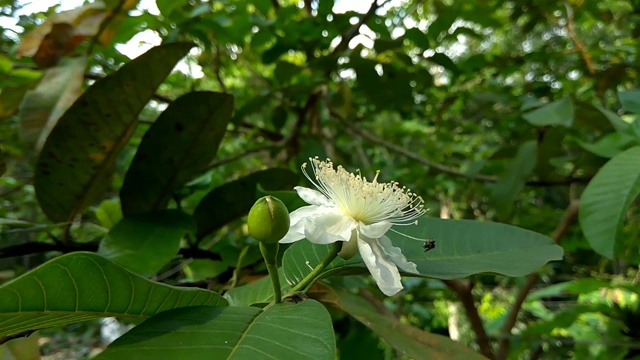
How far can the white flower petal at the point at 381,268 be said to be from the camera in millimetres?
469

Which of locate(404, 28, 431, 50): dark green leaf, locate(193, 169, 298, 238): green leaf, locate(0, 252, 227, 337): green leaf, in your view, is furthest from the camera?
locate(404, 28, 431, 50): dark green leaf

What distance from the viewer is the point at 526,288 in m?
1.12

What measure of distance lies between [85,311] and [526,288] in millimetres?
961

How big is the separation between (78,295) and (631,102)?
0.81m

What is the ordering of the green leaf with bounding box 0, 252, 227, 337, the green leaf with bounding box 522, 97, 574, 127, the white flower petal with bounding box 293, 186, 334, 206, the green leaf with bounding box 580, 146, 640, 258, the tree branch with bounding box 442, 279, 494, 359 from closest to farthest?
the green leaf with bounding box 0, 252, 227, 337 < the white flower petal with bounding box 293, 186, 334, 206 < the green leaf with bounding box 580, 146, 640, 258 < the green leaf with bounding box 522, 97, 574, 127 < the tree branch with bounding box 442, 279, 494, 359

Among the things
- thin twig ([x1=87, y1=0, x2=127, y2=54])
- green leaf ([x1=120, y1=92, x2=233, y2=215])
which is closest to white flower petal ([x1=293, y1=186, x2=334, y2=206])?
green leaf ([x1=120, y1=92, x2=233, y2=215])

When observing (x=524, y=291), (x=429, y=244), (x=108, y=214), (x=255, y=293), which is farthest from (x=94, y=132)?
(x=524, y=291)

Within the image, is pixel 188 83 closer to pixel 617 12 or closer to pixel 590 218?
pixel 590 218

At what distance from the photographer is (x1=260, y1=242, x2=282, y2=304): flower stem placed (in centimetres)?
44

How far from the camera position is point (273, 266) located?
450mm

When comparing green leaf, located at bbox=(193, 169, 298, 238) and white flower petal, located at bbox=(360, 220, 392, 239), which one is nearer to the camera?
white flower petal, located at bbox=(360, 220, 392, 239)

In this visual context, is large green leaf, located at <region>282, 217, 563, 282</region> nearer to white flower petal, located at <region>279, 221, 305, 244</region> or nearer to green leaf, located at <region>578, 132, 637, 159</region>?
white flower petal, located at <region>279, 221, 305, 244</region>

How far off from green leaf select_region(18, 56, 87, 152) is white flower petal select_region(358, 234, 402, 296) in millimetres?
408

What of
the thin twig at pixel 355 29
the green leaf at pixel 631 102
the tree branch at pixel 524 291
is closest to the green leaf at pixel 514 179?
the tree branch at pixel 524 291
